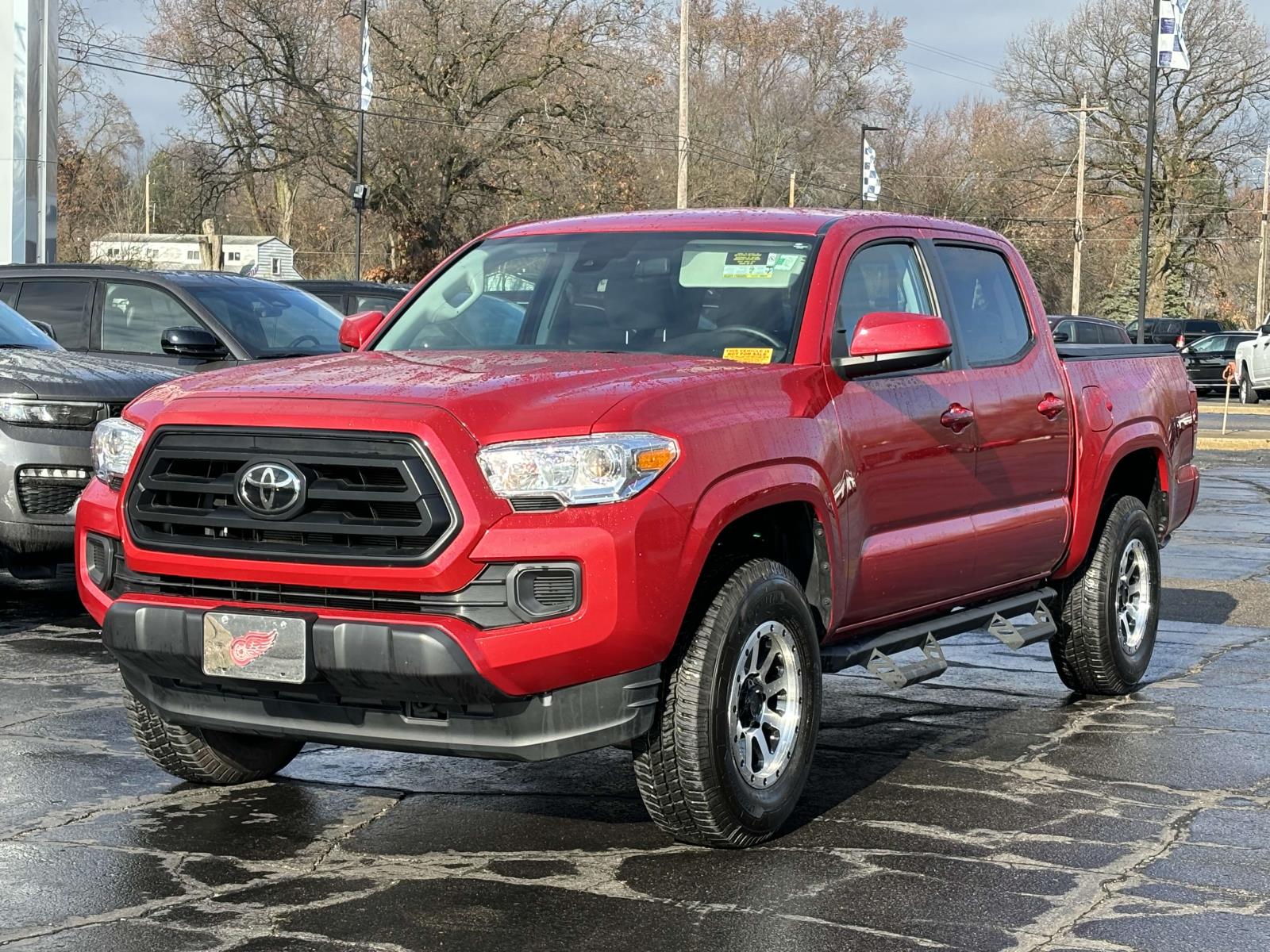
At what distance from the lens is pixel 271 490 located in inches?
190

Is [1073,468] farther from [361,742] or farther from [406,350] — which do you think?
[361,742]

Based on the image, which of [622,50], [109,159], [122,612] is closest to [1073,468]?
[122,612]

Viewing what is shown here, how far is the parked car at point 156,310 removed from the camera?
452 inches

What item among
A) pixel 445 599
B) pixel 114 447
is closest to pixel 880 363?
pixel 445 599

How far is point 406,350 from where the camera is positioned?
6.26 m

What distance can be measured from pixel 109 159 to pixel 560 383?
60.9 meters

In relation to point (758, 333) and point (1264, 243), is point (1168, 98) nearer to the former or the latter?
point (1264, 243)

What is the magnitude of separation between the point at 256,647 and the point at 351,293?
12.0 meters

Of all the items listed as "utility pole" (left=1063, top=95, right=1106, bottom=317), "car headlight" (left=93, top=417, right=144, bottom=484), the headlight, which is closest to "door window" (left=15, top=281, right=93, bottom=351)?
the headlight

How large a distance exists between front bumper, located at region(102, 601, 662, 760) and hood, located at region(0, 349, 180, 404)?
4028mm

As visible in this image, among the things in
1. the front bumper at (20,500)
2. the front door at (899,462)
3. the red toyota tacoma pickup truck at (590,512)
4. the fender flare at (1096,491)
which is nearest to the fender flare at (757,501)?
the red toyota tacoma pickup truck at (590,512)

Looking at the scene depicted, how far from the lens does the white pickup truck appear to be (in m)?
38.3

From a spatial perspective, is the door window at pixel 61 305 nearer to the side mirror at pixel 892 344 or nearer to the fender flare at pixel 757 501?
the side mirror at pixel 892 344

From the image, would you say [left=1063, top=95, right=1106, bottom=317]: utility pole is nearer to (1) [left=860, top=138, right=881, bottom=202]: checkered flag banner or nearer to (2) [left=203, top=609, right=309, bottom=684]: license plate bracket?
(1) [left=860, top=138, right=881, bottom=202]: checkered flag banner
